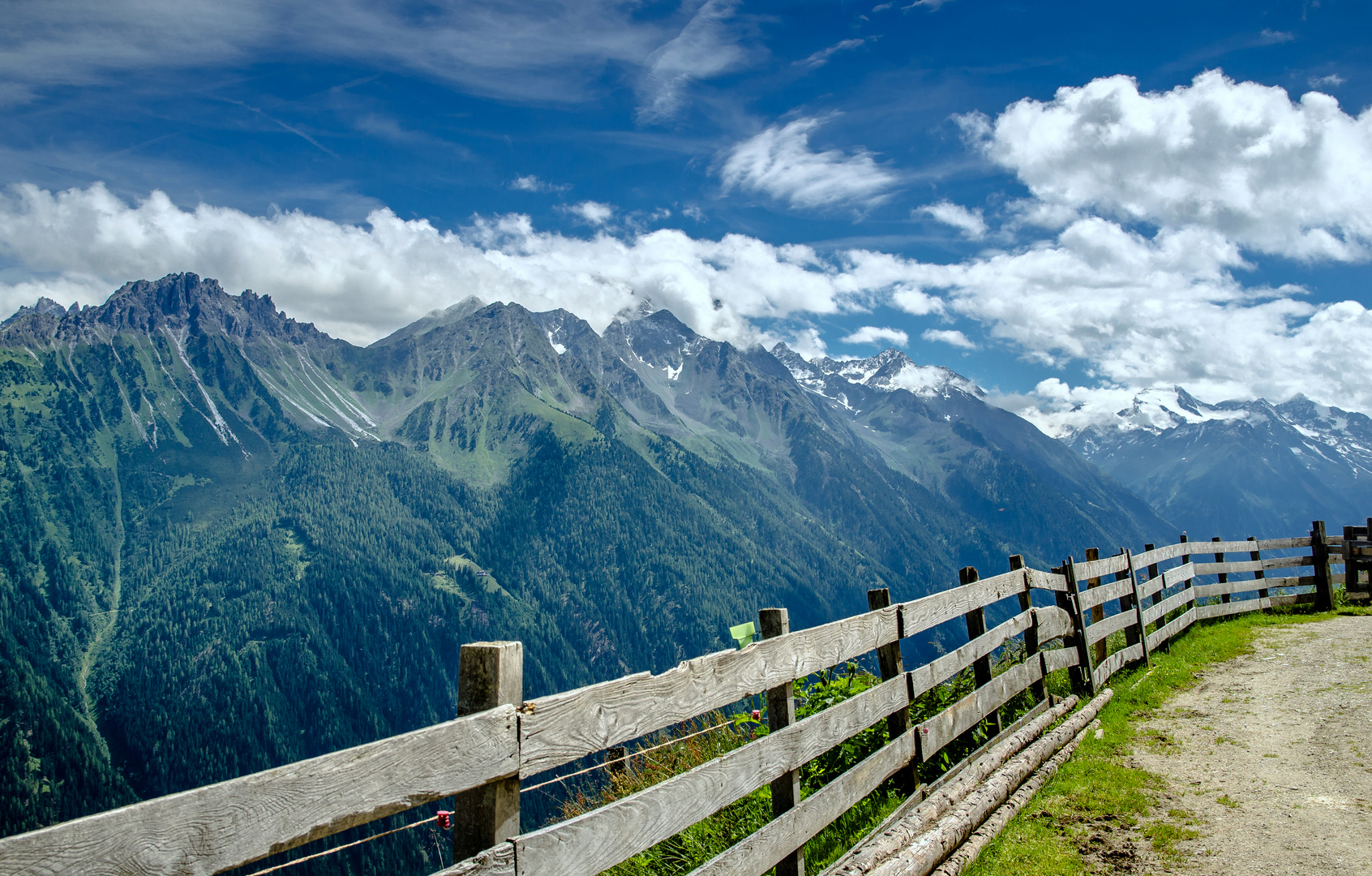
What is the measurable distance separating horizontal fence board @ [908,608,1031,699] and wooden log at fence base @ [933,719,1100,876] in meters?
1.14

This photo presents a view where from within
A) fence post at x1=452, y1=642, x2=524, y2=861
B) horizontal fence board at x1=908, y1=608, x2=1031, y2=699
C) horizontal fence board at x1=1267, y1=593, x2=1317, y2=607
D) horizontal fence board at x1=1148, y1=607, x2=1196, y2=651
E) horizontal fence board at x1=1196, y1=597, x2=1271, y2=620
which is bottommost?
horizontal fence board at x1=1267, y1=593, x2=1317, y2=607

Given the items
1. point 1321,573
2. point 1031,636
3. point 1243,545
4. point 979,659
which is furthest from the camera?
point 1321,573

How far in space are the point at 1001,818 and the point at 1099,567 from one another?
20.0 feet

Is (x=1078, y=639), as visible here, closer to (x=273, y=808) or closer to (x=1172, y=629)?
(x=1172, y=629)

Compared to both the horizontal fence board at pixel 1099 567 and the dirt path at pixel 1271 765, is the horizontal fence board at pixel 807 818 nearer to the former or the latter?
the dirt path at pixel 1271 765

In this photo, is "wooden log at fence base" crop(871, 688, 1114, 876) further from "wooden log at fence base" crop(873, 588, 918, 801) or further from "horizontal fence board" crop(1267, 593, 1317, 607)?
"horizontal fence board" crop(1267, 593, 1317, 607)

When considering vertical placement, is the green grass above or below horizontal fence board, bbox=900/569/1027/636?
below

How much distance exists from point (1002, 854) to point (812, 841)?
1.47 metres

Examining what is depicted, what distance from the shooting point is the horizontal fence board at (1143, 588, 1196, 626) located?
1302cm

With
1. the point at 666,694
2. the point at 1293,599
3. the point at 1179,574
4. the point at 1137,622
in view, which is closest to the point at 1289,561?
the point at 1293,599

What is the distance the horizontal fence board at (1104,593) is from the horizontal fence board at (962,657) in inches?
79.4

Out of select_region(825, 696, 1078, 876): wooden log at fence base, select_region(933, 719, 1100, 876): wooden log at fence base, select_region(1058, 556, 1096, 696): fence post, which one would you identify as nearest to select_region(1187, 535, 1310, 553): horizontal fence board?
select_region(1058, 556, 1096, 696): fence post

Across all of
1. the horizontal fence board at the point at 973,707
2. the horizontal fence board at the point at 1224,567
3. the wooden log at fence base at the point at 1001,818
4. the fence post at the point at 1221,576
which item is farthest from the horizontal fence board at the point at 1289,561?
the wooden log at fence base at the point at 1001,818

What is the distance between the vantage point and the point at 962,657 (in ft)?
25.2
